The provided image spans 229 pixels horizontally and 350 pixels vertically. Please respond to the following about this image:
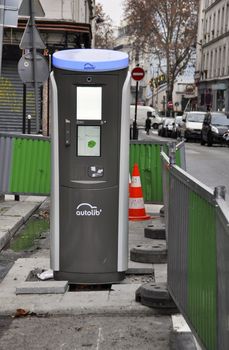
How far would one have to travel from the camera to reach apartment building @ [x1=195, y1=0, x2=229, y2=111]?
58422 millimetres

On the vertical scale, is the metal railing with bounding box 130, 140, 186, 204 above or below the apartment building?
below

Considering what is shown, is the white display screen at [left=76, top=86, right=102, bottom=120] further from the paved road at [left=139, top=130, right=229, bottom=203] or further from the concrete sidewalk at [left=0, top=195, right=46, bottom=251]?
the paved road at [left=139, top=130, right=229, bottom=203]

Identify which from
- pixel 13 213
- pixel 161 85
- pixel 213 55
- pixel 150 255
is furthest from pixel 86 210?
pixel 161 85

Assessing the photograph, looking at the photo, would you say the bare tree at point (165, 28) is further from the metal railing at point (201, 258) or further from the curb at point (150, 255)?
the metal railing at point (201, 258)

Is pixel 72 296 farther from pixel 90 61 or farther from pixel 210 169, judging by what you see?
pixel 210 169

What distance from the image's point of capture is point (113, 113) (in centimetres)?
566

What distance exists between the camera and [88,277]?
5809 mm

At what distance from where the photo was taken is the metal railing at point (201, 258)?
123 inches

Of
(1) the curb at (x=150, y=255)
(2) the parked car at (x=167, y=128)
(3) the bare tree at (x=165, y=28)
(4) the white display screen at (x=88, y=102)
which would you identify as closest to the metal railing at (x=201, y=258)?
(4) the white display screen at (x=88, y=102)

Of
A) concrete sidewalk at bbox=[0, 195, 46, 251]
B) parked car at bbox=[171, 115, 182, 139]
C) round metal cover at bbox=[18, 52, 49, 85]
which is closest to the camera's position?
concrete sidewalk at bbox=[0, 195, 46, 251]

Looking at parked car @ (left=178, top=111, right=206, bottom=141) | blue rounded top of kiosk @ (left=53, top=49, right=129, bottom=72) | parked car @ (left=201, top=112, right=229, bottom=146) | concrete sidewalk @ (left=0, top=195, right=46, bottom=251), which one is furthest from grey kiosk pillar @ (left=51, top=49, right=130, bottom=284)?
parked car @ (left=178, top=111, right=206, bottom=141)

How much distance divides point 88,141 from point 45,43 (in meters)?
17.3

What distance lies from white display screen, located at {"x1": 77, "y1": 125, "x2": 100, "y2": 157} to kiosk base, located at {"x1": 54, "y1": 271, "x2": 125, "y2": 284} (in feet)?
3.64

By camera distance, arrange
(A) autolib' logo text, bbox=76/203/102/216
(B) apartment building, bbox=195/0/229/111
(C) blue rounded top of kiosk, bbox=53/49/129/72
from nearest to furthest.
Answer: (C) blue rounded top of kiosk, bbox=53/49/129/72, (A) autolib' logo text, bbox=76/203/102/216, (B) apartment building, bbox=195/0/229/111
